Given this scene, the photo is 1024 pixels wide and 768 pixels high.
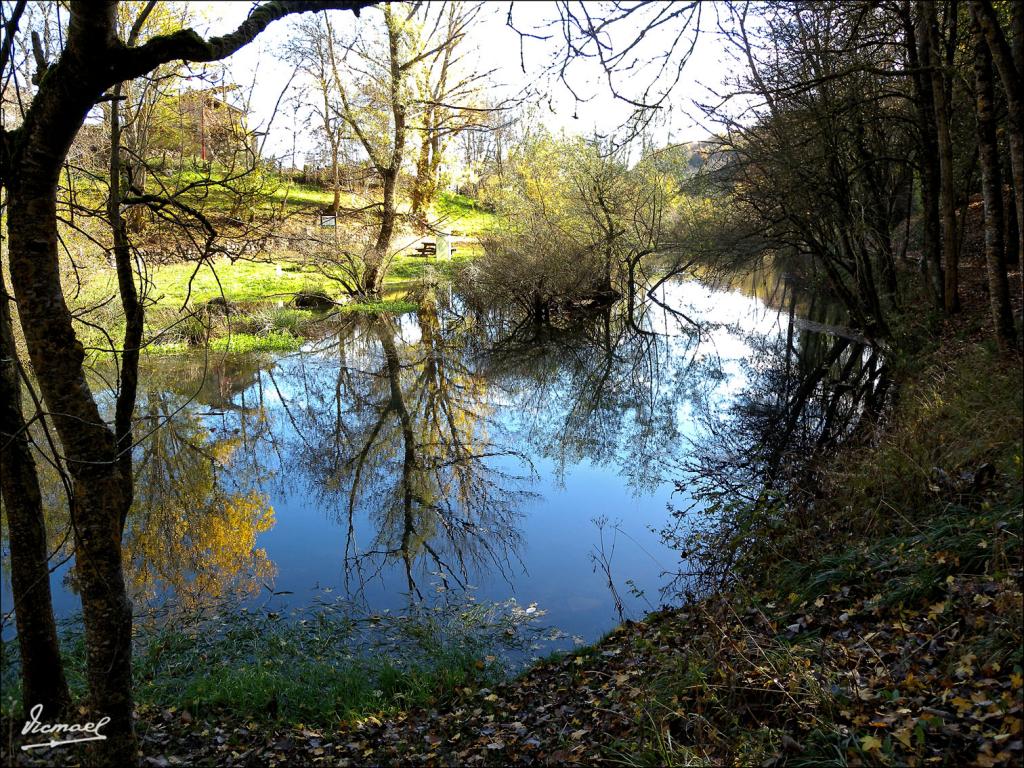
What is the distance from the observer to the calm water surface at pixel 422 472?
9.03 meters

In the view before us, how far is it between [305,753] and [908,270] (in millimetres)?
22114

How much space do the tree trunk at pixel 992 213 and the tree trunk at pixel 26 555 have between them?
390 inches

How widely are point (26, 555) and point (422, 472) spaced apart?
A: 8.63 metres

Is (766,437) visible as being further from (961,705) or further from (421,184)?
(421,184)

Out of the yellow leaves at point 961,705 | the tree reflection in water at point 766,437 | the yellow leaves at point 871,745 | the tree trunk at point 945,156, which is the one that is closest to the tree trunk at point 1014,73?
the tree trunk at point 945,156

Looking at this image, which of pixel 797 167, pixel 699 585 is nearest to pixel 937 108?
pixel 797 167

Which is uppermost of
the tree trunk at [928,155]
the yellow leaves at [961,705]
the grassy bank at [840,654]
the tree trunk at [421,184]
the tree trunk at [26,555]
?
the tree trunk at [421,184]

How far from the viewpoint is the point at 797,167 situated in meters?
15.1

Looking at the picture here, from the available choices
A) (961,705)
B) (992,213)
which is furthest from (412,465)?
(961,705)

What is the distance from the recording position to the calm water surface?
9031 millimetres

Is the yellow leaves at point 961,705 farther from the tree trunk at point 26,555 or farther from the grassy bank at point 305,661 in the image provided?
the tree trunk at point 26,555

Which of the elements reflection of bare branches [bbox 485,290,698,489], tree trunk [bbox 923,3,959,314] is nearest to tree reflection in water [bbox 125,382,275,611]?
reflection of bare branches [bbox 485,290,698,489]

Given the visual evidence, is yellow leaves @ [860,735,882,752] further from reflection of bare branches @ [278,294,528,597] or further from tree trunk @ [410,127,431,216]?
tree trunk @ [410,127,431,216]

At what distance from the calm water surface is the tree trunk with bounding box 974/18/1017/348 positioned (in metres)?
4.81
